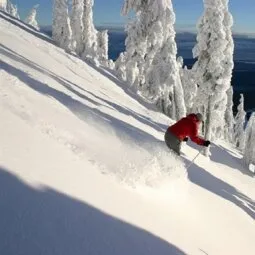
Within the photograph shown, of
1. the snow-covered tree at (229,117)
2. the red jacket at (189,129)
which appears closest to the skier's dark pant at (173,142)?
the red jacket at (189,129)

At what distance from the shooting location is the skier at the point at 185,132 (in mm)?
12086

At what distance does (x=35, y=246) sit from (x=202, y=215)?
6.57 meters

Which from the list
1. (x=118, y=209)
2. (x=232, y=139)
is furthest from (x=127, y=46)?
(x=232, y=139)

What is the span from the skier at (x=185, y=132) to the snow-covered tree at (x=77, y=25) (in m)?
48.0

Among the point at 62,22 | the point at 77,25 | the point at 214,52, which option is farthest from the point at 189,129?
the point at 77,25

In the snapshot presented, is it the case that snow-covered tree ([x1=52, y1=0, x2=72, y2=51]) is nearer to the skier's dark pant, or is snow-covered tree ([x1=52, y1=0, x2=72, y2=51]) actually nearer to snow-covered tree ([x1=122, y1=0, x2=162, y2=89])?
snow-covered tree ([x1=122, y1=0, x2=162, y2=89])

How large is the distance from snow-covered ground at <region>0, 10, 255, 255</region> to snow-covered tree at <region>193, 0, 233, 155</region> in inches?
705

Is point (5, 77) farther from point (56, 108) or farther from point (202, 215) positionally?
point (202, 215)

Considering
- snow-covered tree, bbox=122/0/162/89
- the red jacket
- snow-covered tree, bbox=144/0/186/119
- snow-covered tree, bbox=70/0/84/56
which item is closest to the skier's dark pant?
the red jacket

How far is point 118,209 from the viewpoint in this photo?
730cm

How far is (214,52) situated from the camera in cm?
3061

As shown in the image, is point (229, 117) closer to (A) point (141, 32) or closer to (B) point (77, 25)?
(B) point (77, 25)

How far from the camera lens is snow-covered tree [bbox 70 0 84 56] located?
59250 millimetres

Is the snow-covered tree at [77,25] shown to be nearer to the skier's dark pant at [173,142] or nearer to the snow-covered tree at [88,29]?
the snow-covered tree at [88,29]
